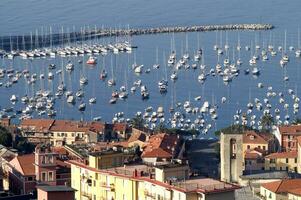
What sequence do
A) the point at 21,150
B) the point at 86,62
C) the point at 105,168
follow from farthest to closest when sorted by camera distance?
1. the point at 86,62
2. the point at 21,150
3. the point at 105,168

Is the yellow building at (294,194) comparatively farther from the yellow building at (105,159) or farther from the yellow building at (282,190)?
the yellow building at (105,159)

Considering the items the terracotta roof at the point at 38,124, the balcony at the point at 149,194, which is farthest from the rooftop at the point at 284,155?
the balcony at the point at 149,194

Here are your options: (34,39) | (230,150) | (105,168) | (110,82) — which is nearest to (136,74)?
(110,82)

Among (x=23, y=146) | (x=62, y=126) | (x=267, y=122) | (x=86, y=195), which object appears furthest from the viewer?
(x=267, y=122)

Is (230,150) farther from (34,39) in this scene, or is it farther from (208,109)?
(34,39)

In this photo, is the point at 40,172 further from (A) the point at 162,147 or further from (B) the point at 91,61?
(B) the point at 91,61

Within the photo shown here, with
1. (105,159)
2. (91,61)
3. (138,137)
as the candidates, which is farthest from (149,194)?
(91,61)

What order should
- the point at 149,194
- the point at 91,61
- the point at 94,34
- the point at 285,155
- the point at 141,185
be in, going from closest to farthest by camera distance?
the point at 149,194 → the point at 141,185 → the point at 285,155 → the point at 91,61 → the point at 94,34
